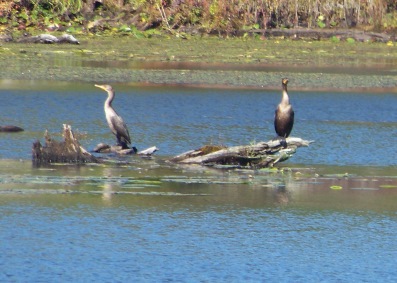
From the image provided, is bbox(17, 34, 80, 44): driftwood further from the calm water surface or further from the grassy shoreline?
the calm water surface

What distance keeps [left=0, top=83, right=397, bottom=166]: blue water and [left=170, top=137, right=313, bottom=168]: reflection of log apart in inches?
21.4

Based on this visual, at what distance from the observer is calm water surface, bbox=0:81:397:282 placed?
5793mm

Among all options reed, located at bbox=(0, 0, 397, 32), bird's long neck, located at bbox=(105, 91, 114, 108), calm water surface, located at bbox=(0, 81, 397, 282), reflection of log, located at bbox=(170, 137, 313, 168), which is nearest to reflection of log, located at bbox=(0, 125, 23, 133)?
calm water surface, located at bbox=(0, 81, 397, 282)

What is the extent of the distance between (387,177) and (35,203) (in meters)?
3.15

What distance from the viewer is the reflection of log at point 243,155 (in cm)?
891

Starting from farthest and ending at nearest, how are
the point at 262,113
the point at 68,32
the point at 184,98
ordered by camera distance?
the point at 68,32, the point at 184,98, the point at 262,113

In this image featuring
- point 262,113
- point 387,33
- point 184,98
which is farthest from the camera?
point 387,33

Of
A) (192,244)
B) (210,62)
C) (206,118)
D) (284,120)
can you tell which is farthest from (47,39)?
(192,244)

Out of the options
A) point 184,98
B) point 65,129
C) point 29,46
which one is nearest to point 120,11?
point 29,46

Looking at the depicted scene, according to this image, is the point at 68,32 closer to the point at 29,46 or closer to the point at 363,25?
the point at 29,46

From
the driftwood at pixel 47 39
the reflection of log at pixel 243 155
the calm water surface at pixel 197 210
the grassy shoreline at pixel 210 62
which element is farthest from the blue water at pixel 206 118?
the driftwood at pixel 47 39

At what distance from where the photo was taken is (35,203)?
7.25m

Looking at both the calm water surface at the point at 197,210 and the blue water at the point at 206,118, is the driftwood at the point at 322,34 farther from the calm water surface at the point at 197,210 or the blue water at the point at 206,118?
the calm water surface at the point at 197,210

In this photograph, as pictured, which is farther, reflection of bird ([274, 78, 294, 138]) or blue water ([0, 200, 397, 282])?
reflection of bird ([274, 78, 294, 138])
